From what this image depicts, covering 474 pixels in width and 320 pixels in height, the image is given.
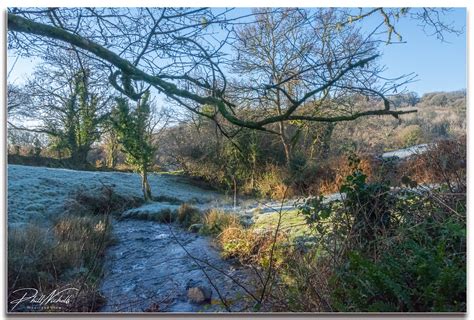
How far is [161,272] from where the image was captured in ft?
8.76

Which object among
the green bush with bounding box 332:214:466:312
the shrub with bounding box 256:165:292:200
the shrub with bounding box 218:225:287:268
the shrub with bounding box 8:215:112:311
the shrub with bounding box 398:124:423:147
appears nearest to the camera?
the green bush with bounding box 332:214:466:312

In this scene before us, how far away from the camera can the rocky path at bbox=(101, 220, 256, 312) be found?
2.32 m

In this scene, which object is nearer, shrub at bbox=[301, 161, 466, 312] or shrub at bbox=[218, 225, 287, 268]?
shrub at bbox=[301, 161, 466, 312]

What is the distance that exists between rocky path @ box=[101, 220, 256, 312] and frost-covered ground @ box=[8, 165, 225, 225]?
0.29m

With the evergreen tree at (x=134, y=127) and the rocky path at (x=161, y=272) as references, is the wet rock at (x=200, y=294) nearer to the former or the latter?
the rocky path at (x=161, y=272)

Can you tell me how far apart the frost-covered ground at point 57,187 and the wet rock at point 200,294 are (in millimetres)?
634

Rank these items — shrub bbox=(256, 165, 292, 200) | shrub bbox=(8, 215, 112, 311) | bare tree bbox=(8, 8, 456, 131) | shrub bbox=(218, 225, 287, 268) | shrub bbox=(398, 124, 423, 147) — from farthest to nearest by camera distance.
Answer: shrub bbox=(218, 225, 287, 268) → shrub bbox=(256, 165, 292, 200) → shrub bbox=(398, 124, 423, 147) → bare tree bbox=(8, 8, 456, 131) → shrub bbox=(8, 215, 112, 311)

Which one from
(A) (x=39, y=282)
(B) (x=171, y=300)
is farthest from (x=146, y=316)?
(A) (x=39, y=282)

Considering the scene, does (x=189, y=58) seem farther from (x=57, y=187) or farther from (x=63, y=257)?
(x=63, y=257)

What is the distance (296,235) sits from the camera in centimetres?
277

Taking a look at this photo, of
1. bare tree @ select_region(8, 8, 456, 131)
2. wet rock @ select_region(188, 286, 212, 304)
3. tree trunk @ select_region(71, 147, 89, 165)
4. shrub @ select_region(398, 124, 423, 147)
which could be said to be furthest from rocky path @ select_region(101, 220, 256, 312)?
shrub @ select_region(398, 124, 423, 147)

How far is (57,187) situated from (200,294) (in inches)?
49.0

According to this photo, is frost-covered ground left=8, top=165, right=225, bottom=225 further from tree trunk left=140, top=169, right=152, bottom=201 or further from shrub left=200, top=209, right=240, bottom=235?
shrub left=200, top=209, right=240, bottom=235

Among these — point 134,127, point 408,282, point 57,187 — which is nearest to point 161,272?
point 57,187
